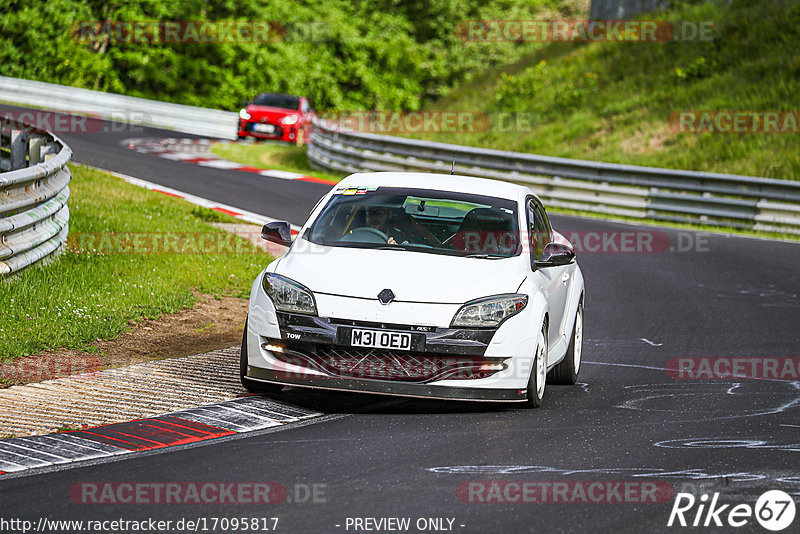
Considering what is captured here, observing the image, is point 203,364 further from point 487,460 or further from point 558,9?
point 558,9

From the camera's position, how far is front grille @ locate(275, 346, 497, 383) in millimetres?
7164

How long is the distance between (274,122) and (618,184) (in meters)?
12.9

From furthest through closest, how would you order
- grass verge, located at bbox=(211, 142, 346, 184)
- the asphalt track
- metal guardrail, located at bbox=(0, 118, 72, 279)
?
1. grass verge, located at bbox=(211, 142, 346, 184)
2. metal guardrail, located at bbox=(0, 118, 72, 279)
3. the asphalt track

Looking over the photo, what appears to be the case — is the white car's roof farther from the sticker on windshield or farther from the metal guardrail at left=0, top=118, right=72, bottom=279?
the metal guardrail at left=0, top=118, right=72, bottom=279

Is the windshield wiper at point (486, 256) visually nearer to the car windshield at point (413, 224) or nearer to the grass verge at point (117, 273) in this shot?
the car windshield at point (413, 224)

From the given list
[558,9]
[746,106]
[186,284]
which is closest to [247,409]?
[186,284]

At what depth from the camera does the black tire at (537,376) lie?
749cm

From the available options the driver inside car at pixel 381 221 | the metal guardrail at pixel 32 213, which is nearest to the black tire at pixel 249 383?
the driver inside car at pixel 381 221

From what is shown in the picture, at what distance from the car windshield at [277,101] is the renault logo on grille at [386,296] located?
27516 millimetres

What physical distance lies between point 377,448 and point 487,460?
2.02ft

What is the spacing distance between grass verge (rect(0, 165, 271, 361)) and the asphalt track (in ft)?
8.27

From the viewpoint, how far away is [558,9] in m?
74.3

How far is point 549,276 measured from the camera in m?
8.37

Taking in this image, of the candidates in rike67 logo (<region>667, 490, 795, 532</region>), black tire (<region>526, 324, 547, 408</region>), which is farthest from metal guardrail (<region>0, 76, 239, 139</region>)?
rike67 logo (<region>667, 490, 795, 532</region>)
